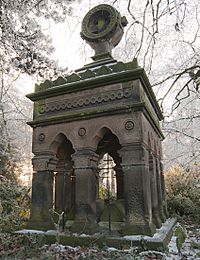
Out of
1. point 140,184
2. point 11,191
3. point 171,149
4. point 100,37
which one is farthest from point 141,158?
point 171,149

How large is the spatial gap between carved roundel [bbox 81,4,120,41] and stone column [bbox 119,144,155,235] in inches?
110

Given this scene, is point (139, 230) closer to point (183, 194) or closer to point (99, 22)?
point (99, 22)

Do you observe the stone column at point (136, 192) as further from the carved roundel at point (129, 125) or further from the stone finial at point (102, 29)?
the stone finial at point (102, 29)

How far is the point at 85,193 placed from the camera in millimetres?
4156

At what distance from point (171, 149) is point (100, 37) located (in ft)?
67.7

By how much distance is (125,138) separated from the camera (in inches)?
160

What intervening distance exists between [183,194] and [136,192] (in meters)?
4.67

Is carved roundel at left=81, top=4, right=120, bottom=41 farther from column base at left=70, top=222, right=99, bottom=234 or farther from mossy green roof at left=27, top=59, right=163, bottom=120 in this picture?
column base at left=70, top=222, right=99, bottom=234

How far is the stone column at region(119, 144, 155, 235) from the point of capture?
369 cm

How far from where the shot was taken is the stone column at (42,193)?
172 inches

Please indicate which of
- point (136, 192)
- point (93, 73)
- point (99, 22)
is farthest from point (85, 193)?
point (99, 22)

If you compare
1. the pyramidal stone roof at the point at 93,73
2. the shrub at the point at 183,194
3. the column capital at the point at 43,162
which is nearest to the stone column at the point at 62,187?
A: the column capital at the point at 43,162

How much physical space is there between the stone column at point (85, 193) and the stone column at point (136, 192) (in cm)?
63

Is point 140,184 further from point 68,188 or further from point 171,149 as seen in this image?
point 171,149
